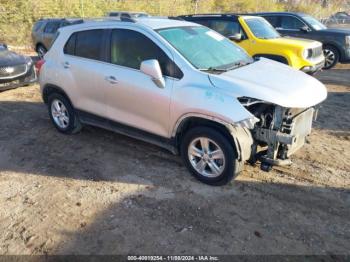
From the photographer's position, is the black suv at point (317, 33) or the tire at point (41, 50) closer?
the black suv at point (317, 33)

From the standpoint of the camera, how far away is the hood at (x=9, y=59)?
29.5 feet

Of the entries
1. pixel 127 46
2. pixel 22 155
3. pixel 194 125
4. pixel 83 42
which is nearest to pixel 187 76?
pixel 194 125

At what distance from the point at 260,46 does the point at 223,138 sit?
18.9ft

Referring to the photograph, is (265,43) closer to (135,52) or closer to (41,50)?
(135,52)

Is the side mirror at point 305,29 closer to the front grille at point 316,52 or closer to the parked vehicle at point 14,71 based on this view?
the front grille at point 316,52

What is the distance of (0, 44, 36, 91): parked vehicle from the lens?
8836 millimetres

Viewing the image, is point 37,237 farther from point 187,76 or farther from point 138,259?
point 187,76

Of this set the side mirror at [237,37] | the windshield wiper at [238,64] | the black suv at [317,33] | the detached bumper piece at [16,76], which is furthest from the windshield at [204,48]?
the black suv at [317,33]

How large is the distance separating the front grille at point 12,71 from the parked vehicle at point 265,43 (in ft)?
16.5

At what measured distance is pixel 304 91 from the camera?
415cm

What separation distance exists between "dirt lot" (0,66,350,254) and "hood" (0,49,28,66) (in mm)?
3831

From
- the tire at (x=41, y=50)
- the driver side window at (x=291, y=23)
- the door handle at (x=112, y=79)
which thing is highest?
the driver side window at (x=291, y=23)

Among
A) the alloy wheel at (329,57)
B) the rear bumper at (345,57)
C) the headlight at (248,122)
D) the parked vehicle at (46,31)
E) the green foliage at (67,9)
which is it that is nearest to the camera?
the headlight at (248,122)

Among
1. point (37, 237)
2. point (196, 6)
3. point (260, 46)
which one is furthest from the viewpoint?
point (196, 6)
